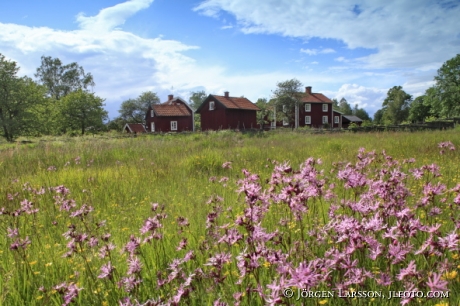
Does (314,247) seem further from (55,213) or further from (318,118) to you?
(318,118)

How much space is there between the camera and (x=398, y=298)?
1.79 m

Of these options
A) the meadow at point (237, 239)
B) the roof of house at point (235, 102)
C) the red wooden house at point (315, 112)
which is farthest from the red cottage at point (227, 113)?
the meadow at point (237, 239)

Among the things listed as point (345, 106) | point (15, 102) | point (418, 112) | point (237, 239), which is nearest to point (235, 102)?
point (15, 102)

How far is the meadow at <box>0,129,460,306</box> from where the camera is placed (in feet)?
4.88

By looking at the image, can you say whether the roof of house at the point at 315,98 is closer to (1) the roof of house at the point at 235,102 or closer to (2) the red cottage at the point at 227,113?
(1) the roof of house at the point at 235,102

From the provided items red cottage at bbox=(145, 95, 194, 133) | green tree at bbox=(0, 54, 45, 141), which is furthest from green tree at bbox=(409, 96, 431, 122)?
green tree at bbox=(0, 54, 45, 141)

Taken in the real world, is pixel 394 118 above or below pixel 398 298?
above

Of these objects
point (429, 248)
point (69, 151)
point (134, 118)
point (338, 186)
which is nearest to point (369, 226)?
point (429, 248)

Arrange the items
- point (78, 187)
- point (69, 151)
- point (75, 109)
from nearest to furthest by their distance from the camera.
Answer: point (78, 187) < point (69, 151) < point (75, 109)

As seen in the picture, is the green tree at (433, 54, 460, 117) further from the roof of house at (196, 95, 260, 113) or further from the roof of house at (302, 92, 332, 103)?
the roof of house at (196, 95, 260, 113)

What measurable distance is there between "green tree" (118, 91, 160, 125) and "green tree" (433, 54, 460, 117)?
185 feet

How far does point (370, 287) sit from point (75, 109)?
53.0m

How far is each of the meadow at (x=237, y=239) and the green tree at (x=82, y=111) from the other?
4686 centimetres

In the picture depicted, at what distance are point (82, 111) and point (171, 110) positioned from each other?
1547cm
